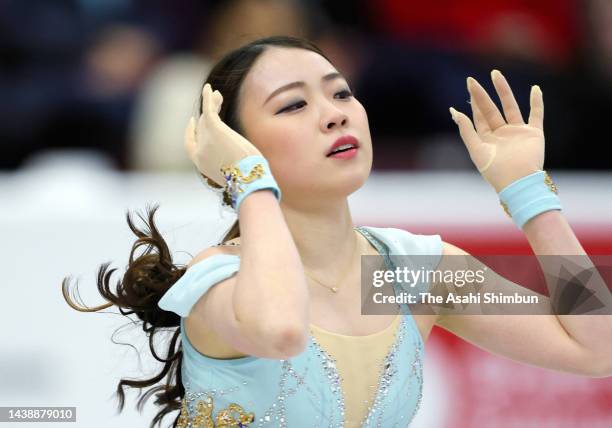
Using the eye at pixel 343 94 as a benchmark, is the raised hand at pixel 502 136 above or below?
below

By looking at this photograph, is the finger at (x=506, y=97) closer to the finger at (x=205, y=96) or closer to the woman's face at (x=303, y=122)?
the woman's face at (x=303, y=122)

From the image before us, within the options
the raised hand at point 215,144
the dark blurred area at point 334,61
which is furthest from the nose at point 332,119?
the dark blurred area at point 334,61

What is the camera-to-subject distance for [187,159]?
4621 millimetres

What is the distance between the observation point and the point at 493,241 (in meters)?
3.67

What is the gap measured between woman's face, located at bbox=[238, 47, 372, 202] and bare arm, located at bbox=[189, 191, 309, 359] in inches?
7.9

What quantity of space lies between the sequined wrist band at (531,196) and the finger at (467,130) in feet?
0.43

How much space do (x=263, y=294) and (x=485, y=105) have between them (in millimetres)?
→ 770

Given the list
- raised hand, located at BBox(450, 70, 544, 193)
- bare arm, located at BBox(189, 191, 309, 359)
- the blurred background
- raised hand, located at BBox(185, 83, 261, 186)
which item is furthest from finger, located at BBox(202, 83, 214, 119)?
raised hand, located at BBox(450, 70, 544, 193)

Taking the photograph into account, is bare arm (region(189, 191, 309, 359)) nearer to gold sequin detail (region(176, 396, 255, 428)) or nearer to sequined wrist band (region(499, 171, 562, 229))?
gold sequin detail (region(176, 396, 255, 428))

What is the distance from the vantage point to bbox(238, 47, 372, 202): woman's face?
2322mm

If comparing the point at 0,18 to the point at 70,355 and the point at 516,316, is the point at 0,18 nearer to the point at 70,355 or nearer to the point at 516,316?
the point at 70,355

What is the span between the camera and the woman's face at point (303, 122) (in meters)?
2.32

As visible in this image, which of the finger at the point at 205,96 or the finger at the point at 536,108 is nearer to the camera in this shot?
Answer: the finger at the point at 205,96

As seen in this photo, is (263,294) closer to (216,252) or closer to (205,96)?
(216,252)
